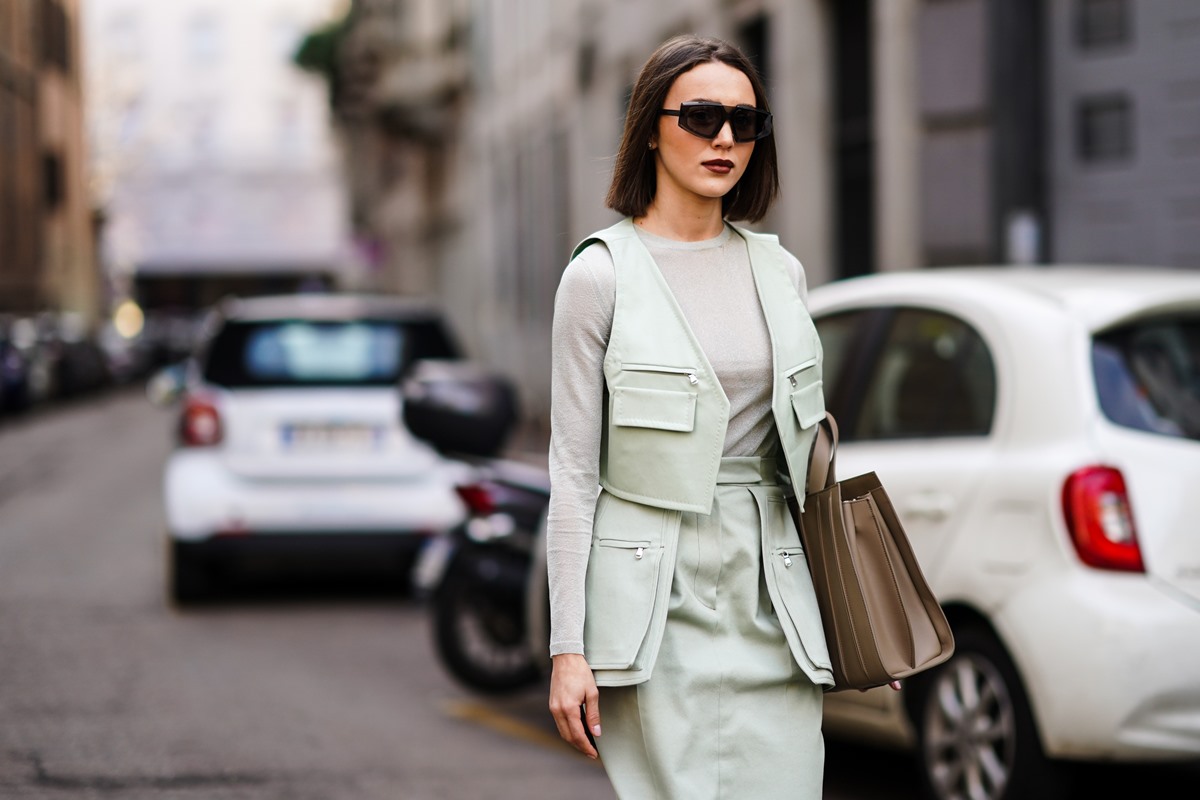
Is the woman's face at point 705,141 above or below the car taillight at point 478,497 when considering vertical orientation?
above

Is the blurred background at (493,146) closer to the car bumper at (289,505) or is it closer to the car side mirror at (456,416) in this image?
the car bumper at (289,505)

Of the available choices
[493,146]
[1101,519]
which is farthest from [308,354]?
[493,146]

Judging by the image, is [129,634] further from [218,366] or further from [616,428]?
[616,428]

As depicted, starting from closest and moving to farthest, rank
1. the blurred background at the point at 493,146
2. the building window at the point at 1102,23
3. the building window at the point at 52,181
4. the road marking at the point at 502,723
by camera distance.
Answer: the road marking at the point at 502,723, the building window at the point at 1102,23, the blurred background at the point at 493,146, the building window at the point at 52,181

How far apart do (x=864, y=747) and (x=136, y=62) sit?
83.5 metres

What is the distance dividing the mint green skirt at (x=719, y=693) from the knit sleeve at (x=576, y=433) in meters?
0.15

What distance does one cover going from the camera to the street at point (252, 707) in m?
5.88

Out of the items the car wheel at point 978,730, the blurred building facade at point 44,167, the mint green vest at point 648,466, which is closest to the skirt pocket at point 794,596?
the mint green vest at point 648,466

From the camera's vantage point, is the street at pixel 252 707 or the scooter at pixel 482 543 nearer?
the street at pixel 252 707

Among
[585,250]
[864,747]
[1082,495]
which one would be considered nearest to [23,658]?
[864,747]

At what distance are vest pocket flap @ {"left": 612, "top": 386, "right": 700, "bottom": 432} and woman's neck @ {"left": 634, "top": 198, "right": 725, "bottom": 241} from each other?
300mm

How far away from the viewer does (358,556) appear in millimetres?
9836

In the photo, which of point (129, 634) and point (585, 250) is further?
point (129, 634)

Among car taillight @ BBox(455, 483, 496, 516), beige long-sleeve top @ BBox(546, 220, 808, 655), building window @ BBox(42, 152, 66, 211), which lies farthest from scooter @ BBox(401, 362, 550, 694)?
building window @ BBox(42, 152, 66, 211)
